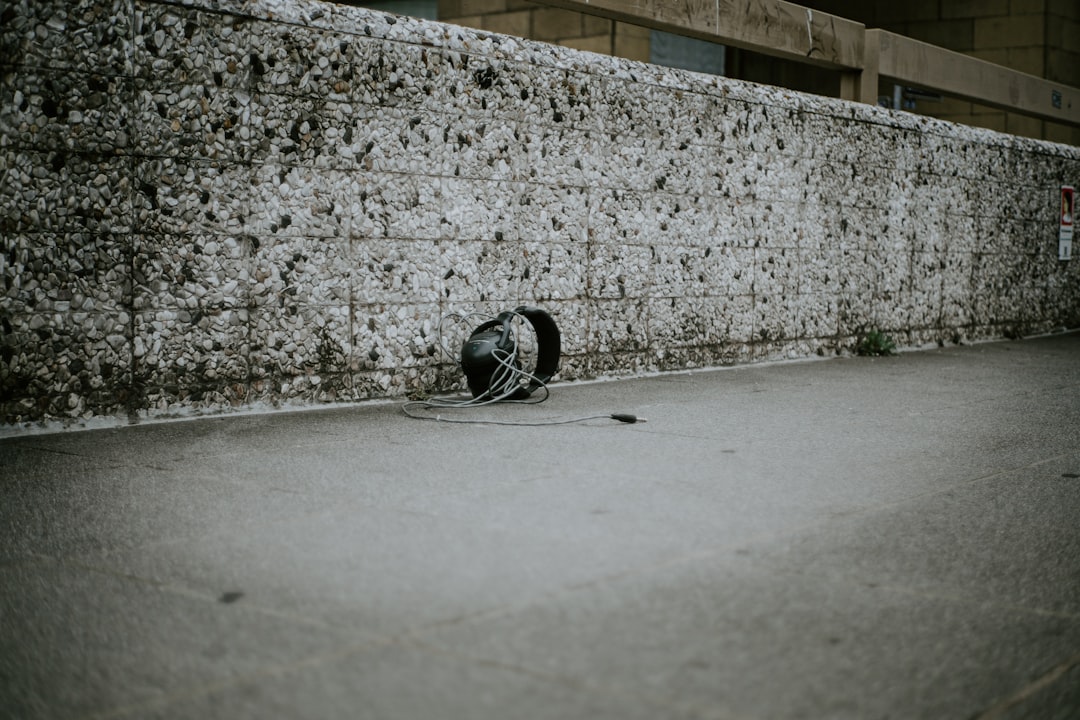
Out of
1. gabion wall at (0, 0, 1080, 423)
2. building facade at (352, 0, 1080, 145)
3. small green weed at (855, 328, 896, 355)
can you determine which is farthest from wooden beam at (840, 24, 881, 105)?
building facade at (352, 0, 1080, 145)

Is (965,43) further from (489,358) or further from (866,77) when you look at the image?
(489,358)

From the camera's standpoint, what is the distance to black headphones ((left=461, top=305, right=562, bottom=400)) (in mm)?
7160

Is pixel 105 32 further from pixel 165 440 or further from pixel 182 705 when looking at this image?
pixel 182 705

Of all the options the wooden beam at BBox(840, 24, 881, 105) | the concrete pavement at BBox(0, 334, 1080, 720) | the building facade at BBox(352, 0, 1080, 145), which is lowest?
the concrete pavement at BBox(0, 334, 1080, 720)

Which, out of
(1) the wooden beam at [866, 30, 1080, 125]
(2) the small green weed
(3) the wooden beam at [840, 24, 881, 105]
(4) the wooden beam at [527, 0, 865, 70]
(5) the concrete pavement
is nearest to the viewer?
(5) the concrete pavement

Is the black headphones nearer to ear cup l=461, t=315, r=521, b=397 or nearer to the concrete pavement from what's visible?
ear cup l=461, t=315, r=521, b=397

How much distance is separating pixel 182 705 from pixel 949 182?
1150cm

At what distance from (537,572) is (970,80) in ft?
38.9

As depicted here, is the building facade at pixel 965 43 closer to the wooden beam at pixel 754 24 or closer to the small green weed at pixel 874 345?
the wooden beam at pixel 754 24

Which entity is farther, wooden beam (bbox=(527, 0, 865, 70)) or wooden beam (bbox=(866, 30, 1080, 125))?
wooden beam (bbox=(866, 30, 1080, 125))

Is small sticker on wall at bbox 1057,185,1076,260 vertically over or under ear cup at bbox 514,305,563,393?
over

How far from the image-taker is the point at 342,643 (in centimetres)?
285

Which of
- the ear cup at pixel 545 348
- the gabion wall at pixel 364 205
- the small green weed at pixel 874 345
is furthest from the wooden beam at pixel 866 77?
the ear cup at pixel 545 348

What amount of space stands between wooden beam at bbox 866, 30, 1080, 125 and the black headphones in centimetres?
627
